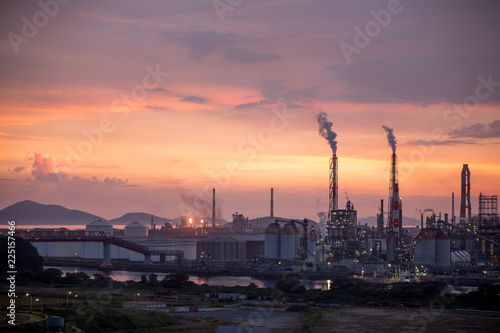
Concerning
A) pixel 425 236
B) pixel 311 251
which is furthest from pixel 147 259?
pixel 425 236

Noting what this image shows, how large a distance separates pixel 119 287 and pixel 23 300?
68.7 feet

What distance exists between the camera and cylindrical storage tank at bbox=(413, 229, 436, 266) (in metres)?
115

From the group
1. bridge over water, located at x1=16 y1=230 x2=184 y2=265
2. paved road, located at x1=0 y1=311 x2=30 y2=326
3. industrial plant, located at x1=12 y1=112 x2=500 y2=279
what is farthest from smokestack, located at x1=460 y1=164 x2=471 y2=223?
paved road, located at x1=0 y1=311 x2=30 y2=326

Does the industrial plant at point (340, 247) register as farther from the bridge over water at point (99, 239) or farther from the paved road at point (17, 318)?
the paved road at point (17, 318)

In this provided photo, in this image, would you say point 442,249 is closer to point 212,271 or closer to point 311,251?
point 311,251

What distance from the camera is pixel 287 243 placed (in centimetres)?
13038

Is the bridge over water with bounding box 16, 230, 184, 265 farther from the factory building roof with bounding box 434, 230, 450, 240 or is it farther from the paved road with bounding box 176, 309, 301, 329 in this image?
the paved road with bounding box 176, 309, 301, 329

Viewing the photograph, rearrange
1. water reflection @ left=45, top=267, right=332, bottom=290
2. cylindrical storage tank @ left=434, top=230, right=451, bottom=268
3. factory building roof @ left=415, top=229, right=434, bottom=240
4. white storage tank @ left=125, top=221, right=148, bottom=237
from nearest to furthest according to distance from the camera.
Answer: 1. water reflection @ left=45, top=267, right=332, bottom=290
2. cylindrical storage tank @ left=434, top=230, right=451, bottom=268
3. factory building roof @ left=415, top=229, right=434, bottom=240
4. white storage tank @ left=125, top=221, right=148, bottom=237

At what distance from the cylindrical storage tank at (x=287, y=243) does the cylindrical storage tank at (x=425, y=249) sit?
24301 millimetres

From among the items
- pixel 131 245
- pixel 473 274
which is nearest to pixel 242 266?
pixel 131 245

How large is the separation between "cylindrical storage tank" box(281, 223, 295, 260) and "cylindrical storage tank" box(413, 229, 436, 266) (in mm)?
24301

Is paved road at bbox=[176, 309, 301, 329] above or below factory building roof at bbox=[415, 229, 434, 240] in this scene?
below

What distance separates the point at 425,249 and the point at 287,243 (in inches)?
1059

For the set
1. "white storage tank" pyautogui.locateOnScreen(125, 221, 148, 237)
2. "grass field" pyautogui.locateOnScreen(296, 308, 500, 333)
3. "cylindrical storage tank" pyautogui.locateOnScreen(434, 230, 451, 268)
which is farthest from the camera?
"white storage tank" pyautogui.locateOnScreen(125, 221, 148, 237)
